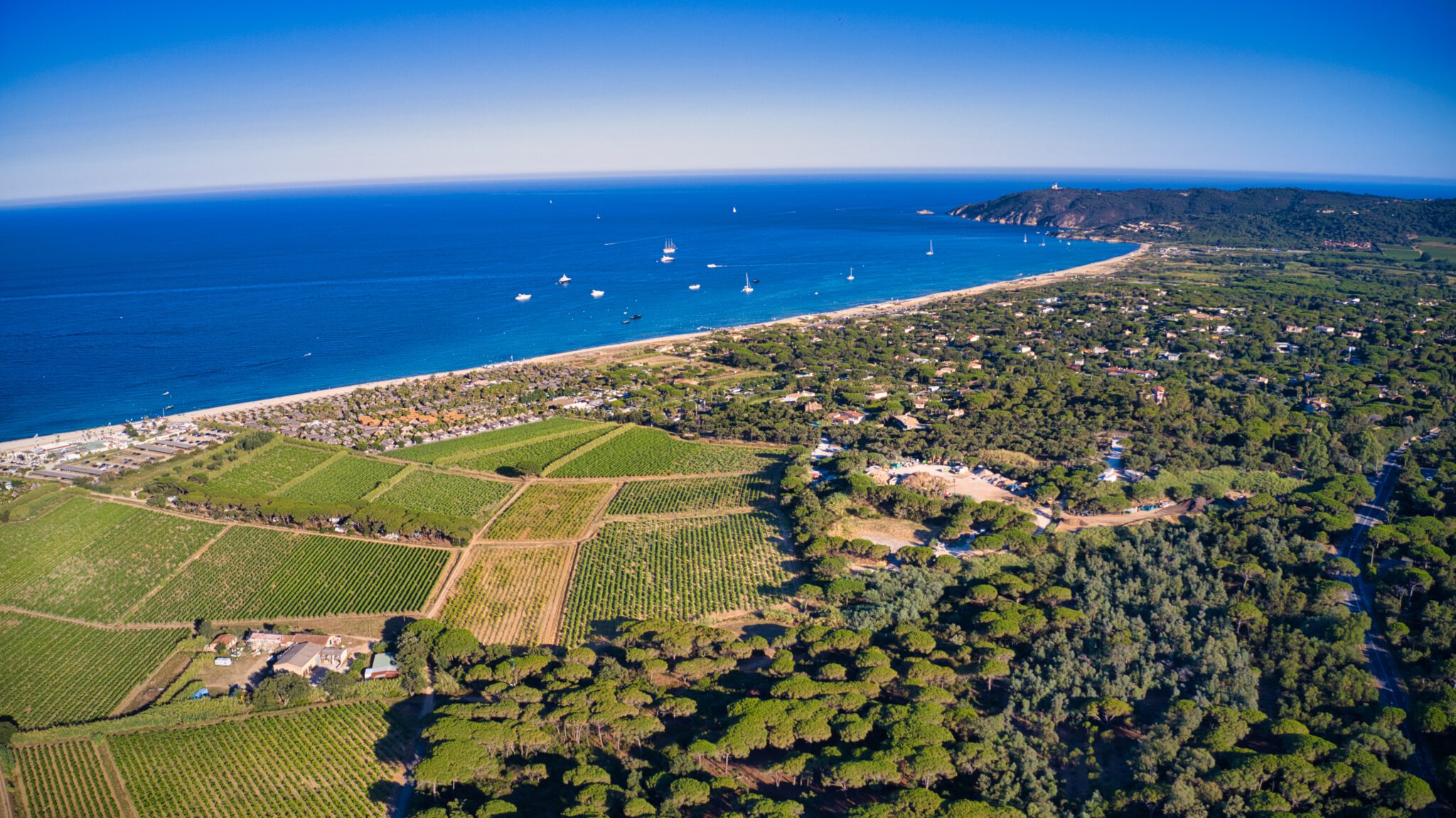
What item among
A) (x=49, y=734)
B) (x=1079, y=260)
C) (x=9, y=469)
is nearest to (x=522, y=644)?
→ (x=49, y=734)

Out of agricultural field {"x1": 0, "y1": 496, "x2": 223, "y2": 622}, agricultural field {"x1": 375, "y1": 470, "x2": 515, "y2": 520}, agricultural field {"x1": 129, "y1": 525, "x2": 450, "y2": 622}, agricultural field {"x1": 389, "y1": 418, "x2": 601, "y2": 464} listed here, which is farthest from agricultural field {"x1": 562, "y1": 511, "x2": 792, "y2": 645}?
agricultural field {"x1": 0, "y1": 496, "x2": 223, "y2": 622}

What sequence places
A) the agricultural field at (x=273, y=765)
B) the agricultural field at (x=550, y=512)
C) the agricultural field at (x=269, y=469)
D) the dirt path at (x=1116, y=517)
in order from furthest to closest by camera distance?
the agricultural field at (x=269, y=469), the agricultural field at (x=550, y=512), the dirt path at (x=1116, y=517), the agricultural field at (x=273, y=765)

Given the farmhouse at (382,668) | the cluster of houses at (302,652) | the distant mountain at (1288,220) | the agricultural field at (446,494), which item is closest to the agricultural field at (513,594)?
the farmhouse at (382,668)

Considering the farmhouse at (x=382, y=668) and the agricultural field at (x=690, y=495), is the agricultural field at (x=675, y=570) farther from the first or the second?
the farmhouse at (x=382, y=668)

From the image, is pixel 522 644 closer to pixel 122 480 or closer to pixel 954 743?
pixel 954 743

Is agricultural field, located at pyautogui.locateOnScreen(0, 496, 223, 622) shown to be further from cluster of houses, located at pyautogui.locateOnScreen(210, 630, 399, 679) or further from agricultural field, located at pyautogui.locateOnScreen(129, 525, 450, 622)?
cluster of houses, located at pyautogui.locateOnScreen(210, 630, 399, 679)

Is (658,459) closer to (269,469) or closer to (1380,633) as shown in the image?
(269,469)

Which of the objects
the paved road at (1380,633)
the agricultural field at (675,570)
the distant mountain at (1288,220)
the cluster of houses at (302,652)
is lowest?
the cluster of houses at (302,652)

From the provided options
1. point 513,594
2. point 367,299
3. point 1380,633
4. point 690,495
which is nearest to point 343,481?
point 513,594
